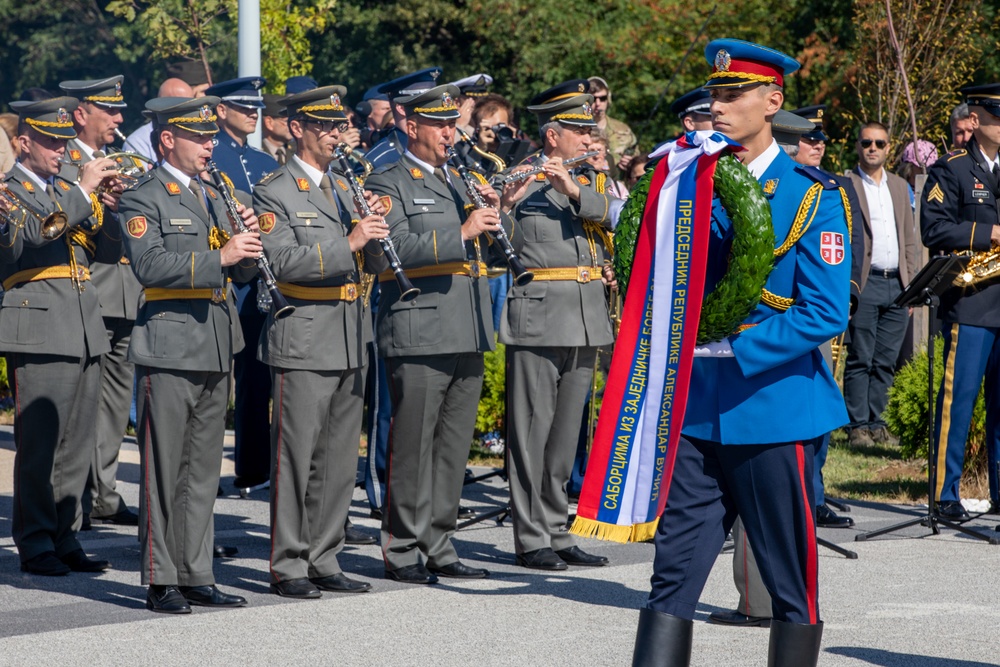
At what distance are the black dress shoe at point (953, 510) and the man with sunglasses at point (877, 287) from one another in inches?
112

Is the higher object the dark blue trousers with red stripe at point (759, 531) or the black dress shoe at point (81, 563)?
the dark blue trousers with red stripe at point (759, 531)

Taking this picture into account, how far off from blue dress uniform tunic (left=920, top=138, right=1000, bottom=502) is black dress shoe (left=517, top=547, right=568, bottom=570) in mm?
2587

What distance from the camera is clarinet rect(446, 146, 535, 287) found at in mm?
7366

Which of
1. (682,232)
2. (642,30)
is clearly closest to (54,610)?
(682,232)

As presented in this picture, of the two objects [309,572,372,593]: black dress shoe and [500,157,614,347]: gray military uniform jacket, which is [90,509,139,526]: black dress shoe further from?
[500,157,614,347]: gray military uniform jacket

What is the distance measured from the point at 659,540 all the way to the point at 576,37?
65.1 ft

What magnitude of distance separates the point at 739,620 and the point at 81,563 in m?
3.13

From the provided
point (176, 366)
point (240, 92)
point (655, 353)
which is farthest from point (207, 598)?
point (240, 92)

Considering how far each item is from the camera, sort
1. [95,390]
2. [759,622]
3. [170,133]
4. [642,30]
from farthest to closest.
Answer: [642,30]
[95,390]
[170,133]
[759,622]

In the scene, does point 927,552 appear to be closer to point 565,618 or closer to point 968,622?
point 968,622

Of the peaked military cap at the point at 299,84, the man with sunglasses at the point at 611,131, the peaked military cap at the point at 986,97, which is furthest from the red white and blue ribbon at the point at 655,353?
the man with sunglasses at the point at 611,131

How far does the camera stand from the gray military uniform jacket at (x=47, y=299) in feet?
23.4

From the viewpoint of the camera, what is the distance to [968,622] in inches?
252

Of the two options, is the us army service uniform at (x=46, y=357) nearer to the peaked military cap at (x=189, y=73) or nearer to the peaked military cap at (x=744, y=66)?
the peaked military cap at (x=744, y=66)
